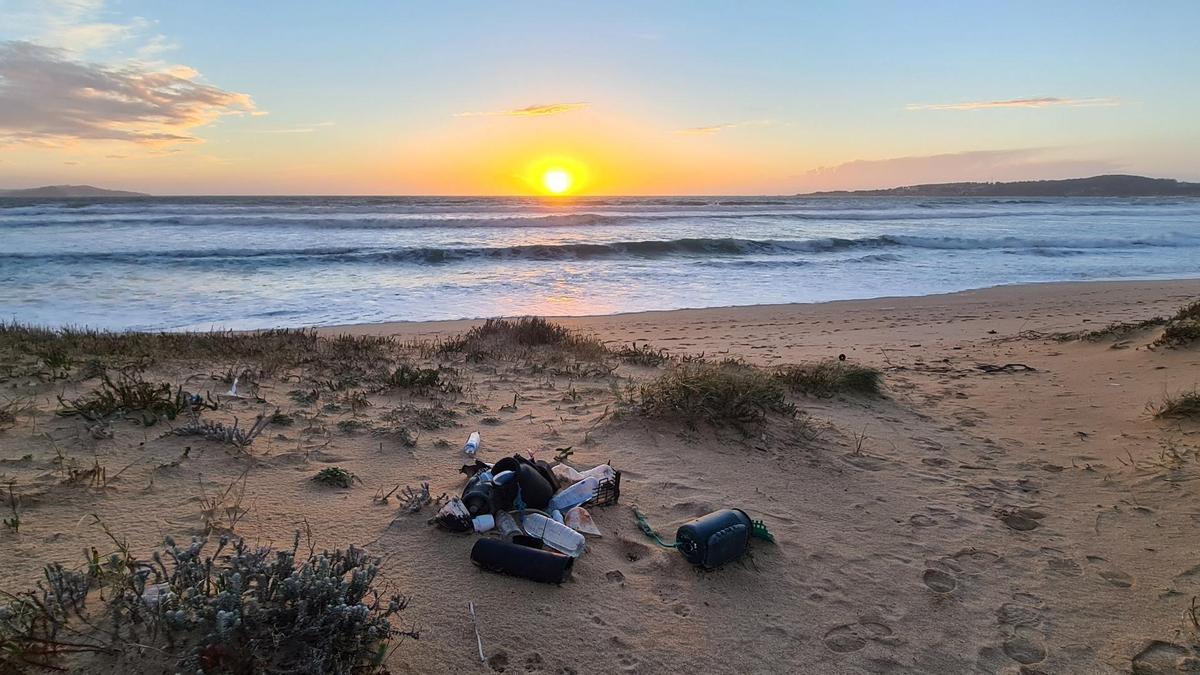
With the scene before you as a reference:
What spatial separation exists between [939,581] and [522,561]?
81.6 inches

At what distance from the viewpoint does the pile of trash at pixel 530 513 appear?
2836mm

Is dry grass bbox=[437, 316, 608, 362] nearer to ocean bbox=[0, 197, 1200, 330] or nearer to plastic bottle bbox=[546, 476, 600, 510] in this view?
plastic bottle bbox=[546, 476, 600, 510]

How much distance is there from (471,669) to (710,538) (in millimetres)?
1273

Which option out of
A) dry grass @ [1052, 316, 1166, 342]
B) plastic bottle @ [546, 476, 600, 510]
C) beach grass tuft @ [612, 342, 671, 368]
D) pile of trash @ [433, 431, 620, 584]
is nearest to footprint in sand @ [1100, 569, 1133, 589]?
pile of trash @ [433, 431, 620, 584]

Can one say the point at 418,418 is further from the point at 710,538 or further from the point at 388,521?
the point at 710,538

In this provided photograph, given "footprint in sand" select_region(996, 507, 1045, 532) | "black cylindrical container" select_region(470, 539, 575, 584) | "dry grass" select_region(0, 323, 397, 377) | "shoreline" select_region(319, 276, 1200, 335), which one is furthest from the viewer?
"shoreline" select_region(319, 276, 1200, 335)

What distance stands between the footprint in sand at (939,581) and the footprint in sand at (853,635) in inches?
19.4

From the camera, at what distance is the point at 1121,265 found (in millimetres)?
21438

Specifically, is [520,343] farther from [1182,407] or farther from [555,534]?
[1182,407]

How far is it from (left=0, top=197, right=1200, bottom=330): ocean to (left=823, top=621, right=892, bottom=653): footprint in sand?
1065cm

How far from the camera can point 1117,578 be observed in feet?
10.6

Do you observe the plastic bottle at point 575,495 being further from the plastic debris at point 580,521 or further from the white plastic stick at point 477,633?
the white plastic stick at point 477,633

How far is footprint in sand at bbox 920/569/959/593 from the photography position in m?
3.12

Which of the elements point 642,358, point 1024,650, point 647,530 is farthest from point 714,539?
point 642,358
